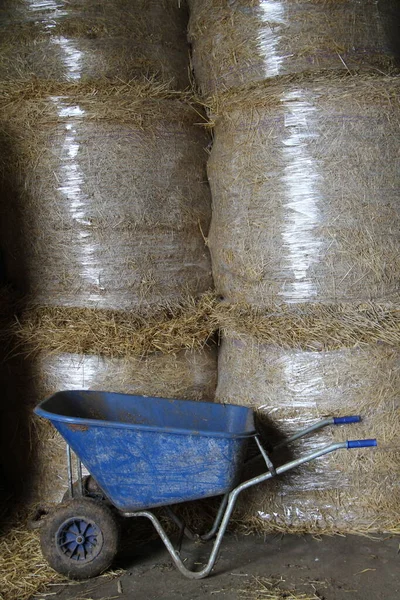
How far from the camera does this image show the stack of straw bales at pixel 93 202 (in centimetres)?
317

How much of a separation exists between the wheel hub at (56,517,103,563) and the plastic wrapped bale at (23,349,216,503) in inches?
21.5

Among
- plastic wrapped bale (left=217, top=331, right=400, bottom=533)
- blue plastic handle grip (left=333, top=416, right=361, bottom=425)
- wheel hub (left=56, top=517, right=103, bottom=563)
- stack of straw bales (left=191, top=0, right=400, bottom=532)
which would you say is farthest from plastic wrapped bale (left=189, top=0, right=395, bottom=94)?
wheel hub (left=56, top=517, right=103, bottom=563)

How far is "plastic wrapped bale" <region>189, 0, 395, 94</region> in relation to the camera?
302 centimetres

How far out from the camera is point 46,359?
3264 millimetres

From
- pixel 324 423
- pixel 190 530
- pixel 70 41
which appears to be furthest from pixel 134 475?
Answer: pixel 70 41

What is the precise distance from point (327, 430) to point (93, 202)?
56.1 inches

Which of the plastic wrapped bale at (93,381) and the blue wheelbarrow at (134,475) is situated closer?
the blue wheelbarrow at (134,475)

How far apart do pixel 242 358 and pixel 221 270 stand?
43 cm

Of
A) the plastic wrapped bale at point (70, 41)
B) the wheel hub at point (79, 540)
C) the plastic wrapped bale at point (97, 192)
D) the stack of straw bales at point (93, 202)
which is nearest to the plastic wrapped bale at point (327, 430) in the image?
the stack of straw bales at point (93, 202)

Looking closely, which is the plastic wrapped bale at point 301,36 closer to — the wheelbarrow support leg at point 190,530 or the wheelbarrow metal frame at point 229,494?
the wheelbarrow metal frame at point 229,494

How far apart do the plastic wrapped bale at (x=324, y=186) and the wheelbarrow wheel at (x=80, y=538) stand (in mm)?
1146

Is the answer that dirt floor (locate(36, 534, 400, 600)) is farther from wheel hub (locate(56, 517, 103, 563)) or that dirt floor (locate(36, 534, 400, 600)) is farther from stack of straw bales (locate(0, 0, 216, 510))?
stack of straw bales (locate(0, 0, 216, 510))

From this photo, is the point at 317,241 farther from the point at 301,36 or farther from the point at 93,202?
the point at 93,202

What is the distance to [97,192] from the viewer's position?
10.5ft
